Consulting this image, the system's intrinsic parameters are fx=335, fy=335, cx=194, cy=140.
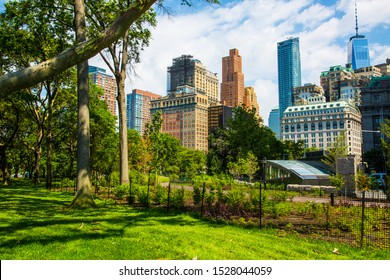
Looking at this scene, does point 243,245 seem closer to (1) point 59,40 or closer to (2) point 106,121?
(1) point 59,40

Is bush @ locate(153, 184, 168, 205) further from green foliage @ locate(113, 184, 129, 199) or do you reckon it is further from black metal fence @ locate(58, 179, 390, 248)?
green foliage @ locate(113, 184, 129, 199)

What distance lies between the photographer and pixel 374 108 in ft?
336

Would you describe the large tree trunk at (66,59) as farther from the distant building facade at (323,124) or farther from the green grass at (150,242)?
the distant building facade at (323,124)

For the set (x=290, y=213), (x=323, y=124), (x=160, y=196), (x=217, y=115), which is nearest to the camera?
(x=290, y=213)

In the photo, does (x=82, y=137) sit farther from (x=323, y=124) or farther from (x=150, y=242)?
(x=323, y=124)

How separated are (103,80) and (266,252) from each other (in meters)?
119

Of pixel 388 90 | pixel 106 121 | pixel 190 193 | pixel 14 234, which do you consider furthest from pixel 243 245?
pixel 388 90

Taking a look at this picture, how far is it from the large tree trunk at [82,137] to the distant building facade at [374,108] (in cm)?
10200

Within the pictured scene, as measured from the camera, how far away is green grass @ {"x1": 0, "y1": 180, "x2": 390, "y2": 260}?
21.3 feet

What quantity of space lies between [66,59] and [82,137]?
29.9 ft

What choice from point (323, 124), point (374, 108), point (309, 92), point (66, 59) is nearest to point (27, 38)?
point (66, 59)

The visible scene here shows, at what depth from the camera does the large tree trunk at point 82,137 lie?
573 inches

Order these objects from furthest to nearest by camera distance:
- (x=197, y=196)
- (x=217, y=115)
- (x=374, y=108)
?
(x=217, y=115), (x=374, y=108), (x=197, y=196)

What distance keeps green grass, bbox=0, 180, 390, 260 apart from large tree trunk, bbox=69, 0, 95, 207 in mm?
3919
